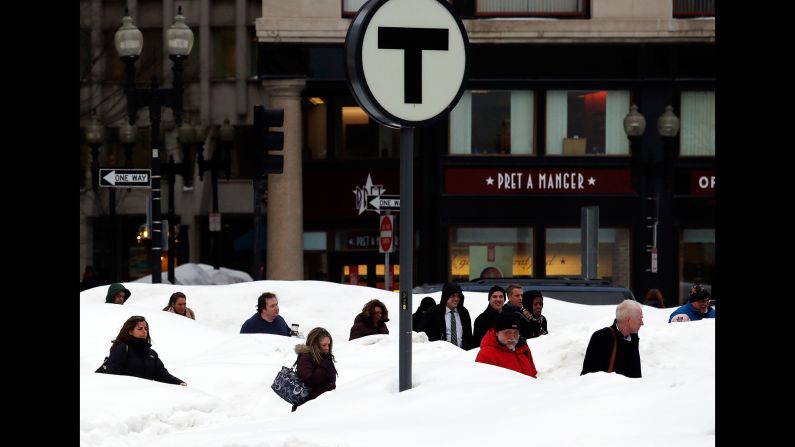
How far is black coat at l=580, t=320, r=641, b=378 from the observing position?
408 inches

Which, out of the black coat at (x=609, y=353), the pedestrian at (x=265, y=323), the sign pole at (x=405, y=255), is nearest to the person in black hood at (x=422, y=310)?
the pedestrian at (x=265, y=323)

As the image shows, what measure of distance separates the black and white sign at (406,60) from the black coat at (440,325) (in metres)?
10.0

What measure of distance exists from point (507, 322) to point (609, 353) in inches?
31.0

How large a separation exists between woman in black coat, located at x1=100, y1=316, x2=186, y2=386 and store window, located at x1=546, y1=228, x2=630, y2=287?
24613 mm

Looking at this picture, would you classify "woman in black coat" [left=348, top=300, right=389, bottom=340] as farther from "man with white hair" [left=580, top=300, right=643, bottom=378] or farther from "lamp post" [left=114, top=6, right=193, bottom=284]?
"lamp post" [left=114, top=6, right=193, bottom=284]

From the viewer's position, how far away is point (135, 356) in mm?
13906

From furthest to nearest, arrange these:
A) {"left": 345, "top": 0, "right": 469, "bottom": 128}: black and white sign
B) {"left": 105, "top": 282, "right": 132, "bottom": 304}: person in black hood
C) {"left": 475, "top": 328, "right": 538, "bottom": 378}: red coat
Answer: {"left": 105, "top": 282, "right": 132, "bottom": 304}: person in black hood < {"left": 475, "top": 328, "right": 538, "bottom": 378}: red coat < {"left": 345, "top": 0, "right": 469, "bottom": 128}: black and white sign

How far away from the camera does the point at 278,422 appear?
6680mm

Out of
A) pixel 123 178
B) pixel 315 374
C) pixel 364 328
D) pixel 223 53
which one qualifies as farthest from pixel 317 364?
pixel 223 53

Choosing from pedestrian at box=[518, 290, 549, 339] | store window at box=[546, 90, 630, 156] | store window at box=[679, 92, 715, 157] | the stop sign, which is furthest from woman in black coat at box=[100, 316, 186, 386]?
store window at box=[679, 92, 715, 157]

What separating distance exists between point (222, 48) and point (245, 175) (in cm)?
461
